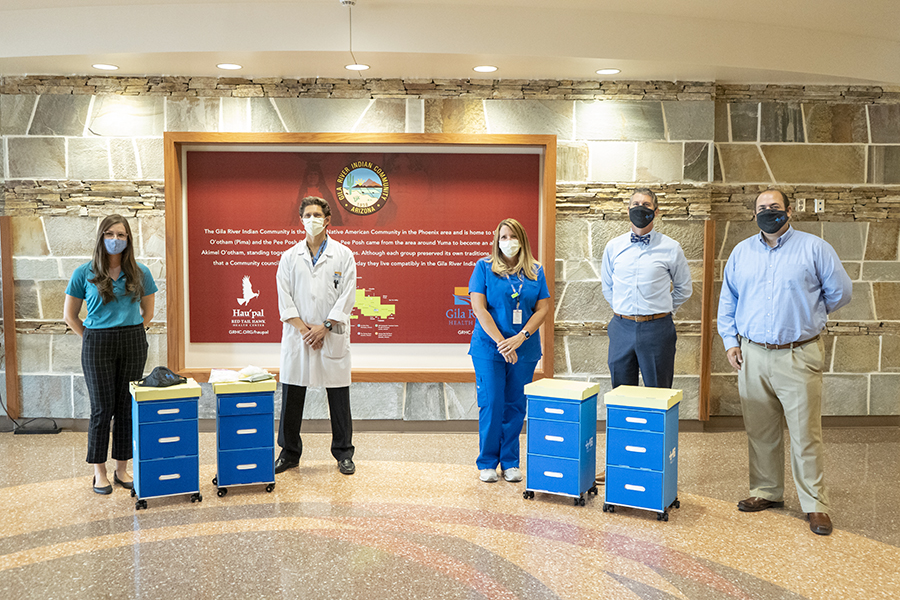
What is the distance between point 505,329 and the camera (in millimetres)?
4043

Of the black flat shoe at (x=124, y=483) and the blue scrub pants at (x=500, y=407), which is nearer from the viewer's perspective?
the black flat shoe at (x=124, y=483)

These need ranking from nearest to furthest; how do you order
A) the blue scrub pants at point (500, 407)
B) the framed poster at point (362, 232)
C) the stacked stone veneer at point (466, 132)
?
the blue scrub pants at point (500, 407) < the stacked stone veneer at point (466, 132) < the framed poster at point (362, 232)

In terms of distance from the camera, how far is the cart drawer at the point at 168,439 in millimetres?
3652

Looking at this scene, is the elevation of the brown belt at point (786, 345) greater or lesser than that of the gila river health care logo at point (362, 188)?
lesser

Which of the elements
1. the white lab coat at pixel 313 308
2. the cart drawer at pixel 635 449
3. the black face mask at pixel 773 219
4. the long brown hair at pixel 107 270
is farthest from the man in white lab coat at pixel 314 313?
the black face mask at pixel 773 219

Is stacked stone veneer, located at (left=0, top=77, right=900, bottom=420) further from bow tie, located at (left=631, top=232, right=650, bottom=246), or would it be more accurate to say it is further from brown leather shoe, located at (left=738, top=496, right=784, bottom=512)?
brown leather shoe, located at (left=738, top=496, right=784, bottom=512)

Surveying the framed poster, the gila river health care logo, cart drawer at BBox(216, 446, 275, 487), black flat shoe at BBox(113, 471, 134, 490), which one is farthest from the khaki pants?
black flat shoe at BBox(113, 471, 134, 490)

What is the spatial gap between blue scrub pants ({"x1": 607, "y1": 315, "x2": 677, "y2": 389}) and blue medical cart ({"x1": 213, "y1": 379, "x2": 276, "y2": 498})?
194cm

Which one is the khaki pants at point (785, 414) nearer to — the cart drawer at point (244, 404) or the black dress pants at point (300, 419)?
the black dress pants at point (300, 419)

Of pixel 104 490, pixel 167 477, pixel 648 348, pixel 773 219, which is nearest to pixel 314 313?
pixel 167 477

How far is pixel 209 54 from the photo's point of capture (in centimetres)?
455

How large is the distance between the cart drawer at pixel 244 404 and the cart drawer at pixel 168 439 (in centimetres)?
17

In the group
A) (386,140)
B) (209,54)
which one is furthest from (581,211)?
(209,54)

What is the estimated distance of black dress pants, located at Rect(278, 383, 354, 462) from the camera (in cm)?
435
